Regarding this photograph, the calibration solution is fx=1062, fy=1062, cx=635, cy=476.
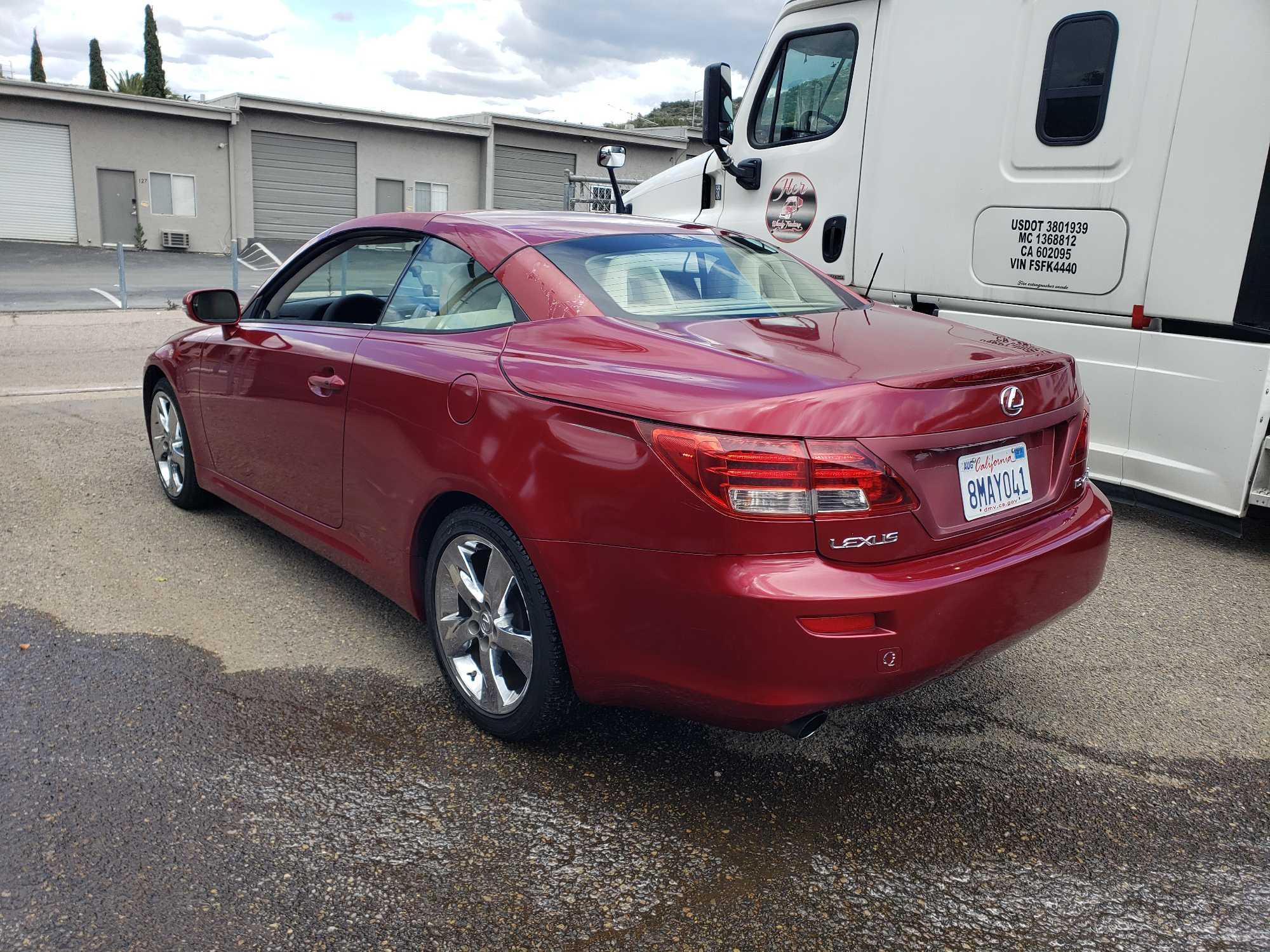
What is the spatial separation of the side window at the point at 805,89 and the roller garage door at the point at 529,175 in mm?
30036

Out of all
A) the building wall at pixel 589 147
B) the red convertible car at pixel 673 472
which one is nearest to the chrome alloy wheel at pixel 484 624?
the red convertible car at pixel 673 472

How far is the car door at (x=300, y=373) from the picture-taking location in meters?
3.59

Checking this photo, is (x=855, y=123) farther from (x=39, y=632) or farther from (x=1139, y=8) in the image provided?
(x=39, y=632)

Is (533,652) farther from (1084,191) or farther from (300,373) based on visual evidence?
(1084,191)

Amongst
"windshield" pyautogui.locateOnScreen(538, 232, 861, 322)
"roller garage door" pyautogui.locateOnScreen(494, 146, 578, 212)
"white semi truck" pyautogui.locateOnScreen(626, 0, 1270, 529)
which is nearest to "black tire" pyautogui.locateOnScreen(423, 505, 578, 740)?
"windshield" pyautogui.locateOnScreen(538, 232, 861, 322)

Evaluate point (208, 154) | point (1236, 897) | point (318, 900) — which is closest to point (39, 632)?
point (318, 900)

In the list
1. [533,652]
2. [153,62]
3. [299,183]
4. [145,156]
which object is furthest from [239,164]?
[533,652]

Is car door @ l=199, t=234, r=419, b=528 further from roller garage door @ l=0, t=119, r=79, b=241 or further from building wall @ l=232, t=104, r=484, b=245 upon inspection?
building wall @ l=232, t=104, r=484, b=245

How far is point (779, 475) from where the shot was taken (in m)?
2.31

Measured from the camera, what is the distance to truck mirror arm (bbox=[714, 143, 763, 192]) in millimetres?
6996

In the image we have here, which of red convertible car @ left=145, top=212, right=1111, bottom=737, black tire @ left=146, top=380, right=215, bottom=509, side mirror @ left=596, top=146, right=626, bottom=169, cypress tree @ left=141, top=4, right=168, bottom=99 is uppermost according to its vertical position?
cypress tree @ left=141, top=4, right=168, bottom=99

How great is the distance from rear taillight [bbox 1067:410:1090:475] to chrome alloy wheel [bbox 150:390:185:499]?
385 centimetres

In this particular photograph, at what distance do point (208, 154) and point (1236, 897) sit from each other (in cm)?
3450

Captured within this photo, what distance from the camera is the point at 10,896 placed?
2289mm
